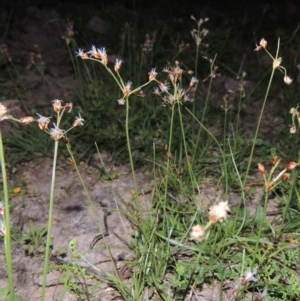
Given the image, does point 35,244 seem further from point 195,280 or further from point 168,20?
point 168,20

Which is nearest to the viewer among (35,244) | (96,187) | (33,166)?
(35,244)

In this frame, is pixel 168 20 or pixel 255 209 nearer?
pixel 255 209

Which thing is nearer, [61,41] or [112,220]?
[112,220]

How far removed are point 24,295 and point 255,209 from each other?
1034 millimetres

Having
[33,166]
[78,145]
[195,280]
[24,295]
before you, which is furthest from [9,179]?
[195,280]

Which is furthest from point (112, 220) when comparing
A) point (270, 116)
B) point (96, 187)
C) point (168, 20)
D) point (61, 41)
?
point (168, 20)

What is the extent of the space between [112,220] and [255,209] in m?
0.63

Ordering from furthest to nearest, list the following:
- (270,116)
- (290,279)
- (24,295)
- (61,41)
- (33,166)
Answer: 1. (61,41)
2. (270,116)
3. (33,166)
4. (24,295)
5. (290,279)

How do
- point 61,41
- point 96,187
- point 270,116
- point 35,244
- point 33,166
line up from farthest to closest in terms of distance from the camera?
point 61,41 < point 270,116 < point 33,166 < point 96,187 < point 35,244

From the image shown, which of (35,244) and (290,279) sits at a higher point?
(290,279)

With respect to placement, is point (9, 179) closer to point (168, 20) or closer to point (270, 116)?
point (270, 116)

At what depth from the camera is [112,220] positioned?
8.53 ft

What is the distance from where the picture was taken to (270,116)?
11.2 ft

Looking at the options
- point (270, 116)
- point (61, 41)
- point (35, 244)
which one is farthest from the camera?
point (61, 41)
